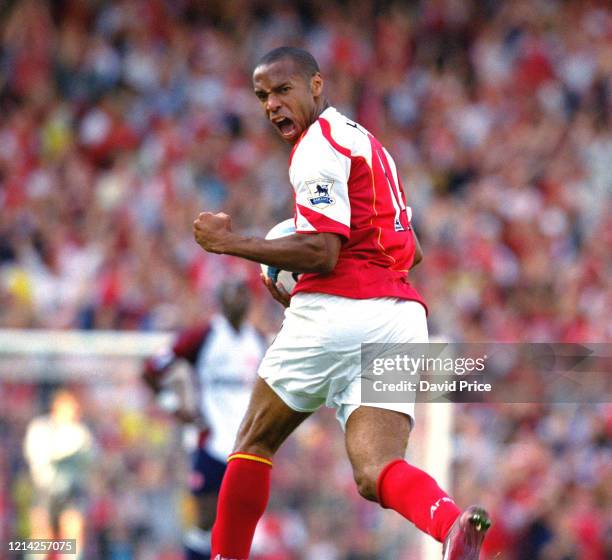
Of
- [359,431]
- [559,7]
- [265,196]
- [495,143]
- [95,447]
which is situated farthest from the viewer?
[559,7]

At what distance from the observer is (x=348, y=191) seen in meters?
4.91

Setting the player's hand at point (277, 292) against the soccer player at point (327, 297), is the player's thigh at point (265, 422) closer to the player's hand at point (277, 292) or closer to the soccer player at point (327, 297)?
the soccer player at point (327, 297)

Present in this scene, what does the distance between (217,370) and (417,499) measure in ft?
13.2

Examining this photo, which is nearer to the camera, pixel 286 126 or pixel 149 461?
pixel 286 126

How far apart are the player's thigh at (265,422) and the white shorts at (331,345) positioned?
1.5 inches

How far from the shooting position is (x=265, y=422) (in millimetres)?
5047

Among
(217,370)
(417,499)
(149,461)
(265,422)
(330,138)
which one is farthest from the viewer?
(149,461)

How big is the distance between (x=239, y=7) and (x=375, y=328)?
33.7 ft

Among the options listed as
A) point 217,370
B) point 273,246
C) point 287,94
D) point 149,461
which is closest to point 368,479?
point 273,246

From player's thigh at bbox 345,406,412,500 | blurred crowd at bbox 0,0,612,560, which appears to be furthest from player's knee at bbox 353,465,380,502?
blurred crowd at bbox 0,0,612,560

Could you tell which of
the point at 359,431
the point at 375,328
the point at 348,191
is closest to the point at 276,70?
the point at 348,191

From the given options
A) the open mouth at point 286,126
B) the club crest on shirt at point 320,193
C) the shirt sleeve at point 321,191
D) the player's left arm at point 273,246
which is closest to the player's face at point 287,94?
the open mouth at point 286,126

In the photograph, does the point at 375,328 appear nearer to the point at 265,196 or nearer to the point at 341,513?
the point at 341,513

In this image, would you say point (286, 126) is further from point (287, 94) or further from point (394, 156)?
point (394, 156)
